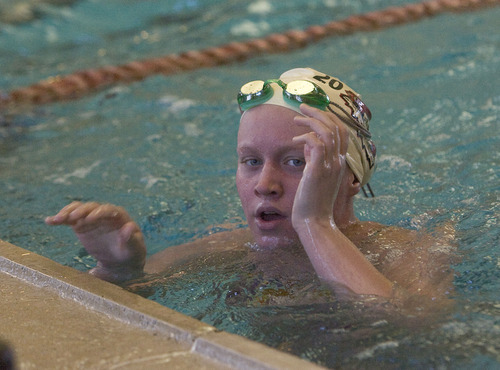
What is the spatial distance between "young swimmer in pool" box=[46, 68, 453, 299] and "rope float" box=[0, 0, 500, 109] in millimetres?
3606

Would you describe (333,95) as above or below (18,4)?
above

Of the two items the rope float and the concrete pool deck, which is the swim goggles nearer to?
the concrete pool deck

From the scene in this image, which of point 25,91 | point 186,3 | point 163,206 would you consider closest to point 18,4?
point 186,3

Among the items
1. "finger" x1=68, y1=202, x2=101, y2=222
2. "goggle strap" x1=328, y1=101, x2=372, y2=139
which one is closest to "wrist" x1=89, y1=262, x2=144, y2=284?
"finger" x1=68, y1=202, x2=101, y2=222

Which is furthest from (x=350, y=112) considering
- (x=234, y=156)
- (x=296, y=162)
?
(x=234, y=156)

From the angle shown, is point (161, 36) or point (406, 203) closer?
point (406, 203)

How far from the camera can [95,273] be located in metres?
2.46

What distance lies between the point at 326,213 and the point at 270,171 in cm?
28

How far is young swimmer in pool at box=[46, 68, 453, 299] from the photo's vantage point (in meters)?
1.97

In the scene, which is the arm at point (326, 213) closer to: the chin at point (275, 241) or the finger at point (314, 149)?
the finger at point (314, 149)

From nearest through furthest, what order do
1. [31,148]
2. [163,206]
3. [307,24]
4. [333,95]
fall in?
[333,95]
[163,206]
[31,148]
[307,24]

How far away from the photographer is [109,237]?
7.62 feet

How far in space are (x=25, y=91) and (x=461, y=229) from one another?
4.38 m

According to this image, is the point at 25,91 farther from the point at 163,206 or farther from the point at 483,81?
the point at 483,81
